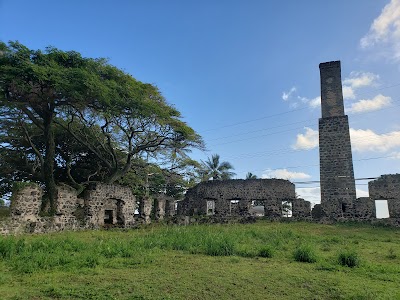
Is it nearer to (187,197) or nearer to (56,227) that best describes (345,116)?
(187,197)

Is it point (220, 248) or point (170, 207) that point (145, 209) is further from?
point (220, 248)

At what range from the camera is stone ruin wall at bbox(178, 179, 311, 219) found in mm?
22109

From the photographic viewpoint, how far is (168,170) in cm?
2438

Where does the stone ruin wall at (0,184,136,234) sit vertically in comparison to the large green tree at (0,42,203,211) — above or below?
below

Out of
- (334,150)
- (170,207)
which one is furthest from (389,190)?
(170,207)

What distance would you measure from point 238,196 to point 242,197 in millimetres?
273

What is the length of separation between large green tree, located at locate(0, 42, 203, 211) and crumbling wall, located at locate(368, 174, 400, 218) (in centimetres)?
1049

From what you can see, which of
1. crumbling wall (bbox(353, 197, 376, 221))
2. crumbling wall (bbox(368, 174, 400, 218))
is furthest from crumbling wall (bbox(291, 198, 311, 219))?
crumbling wall (bbox(368, 174, 400, 218))

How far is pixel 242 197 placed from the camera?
75.8ft

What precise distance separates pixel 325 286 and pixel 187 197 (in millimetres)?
19221

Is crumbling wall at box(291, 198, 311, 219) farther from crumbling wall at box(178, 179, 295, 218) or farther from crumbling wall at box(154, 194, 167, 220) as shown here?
crumbling wall at box(154, 194, 167, 220)

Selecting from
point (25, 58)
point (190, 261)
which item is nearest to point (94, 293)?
point (190, 261)

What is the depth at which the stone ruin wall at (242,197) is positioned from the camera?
22109 millimetres

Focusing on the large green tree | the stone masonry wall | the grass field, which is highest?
the stone masonry wall
